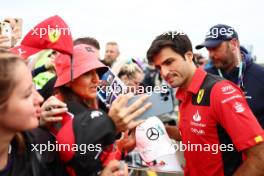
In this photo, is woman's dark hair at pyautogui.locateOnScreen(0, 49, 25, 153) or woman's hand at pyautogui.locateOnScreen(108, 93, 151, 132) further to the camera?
woman's hand at pyautogui.locateOnScreen(108, 93, 151, 132)

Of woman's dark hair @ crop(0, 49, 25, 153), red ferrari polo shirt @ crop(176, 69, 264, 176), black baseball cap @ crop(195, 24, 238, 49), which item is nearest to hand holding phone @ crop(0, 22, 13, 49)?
woman's dark hair @ crop(0, 49, 25, 153)

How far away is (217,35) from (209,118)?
1.98 metres

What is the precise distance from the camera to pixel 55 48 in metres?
1.80

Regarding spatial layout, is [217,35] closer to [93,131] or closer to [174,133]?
[174,133]

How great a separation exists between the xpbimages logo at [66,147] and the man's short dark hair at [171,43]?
4.51 feet

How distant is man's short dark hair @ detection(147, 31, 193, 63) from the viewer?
2.71 metres

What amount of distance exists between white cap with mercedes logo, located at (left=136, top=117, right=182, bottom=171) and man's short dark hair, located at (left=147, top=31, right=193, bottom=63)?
1.91 feet

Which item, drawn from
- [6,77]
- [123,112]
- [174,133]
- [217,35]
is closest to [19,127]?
[6,77]

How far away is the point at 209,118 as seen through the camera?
A: 91.5 inches

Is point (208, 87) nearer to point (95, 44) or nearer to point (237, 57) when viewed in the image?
point (237, 57)

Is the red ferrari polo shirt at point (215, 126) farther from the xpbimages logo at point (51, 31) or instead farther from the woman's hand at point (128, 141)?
the xpbimages logo at point (51, 31)

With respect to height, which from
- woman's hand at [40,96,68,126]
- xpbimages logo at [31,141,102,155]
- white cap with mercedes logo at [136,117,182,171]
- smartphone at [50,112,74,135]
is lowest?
white cap with mercedes logo at [136,117,182,171]

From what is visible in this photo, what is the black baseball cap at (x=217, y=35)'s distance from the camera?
4090 mm

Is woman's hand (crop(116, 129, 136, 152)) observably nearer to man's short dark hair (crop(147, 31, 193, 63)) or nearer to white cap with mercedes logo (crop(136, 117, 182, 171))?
white cap with mercedes logo (crop(136, 117, 182, 171))
